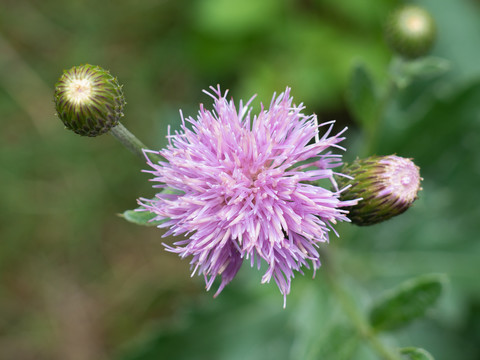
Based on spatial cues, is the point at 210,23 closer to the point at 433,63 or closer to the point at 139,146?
the point at 433,63

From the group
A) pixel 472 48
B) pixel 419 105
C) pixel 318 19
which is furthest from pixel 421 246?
pixel 318 19

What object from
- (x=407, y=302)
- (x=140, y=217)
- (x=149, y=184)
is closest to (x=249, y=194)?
(x=140, y=217)

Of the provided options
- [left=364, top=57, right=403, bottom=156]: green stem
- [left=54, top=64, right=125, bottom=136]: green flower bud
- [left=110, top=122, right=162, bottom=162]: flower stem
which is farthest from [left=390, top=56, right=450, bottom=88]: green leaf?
[left=54, top=64, right=125, bottom=136]: green flower bud

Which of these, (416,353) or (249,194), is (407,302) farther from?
(249,194)

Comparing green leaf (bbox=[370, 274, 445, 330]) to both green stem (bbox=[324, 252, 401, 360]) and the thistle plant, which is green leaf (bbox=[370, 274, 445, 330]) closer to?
green stem (bbox=[324, 252, 401, 360])

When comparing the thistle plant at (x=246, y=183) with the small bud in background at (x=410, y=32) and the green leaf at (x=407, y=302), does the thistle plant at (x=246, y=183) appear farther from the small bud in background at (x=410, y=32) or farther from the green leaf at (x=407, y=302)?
the small bud in background at (x=410, y=32)
